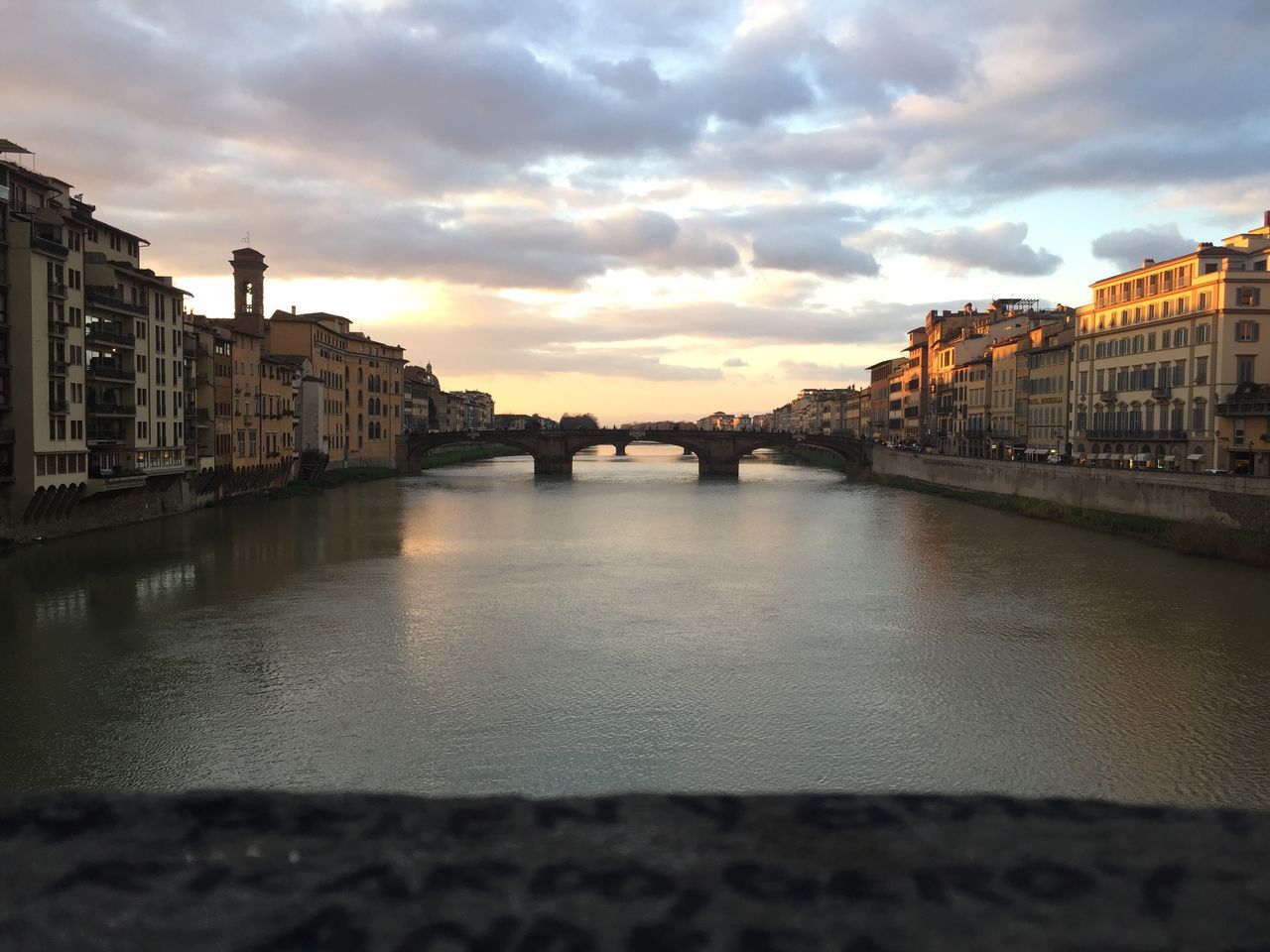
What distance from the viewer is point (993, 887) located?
3645 mm

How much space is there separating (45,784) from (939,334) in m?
80.4

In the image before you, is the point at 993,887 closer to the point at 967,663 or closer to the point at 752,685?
the point at 752,685

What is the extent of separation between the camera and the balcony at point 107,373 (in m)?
33.3

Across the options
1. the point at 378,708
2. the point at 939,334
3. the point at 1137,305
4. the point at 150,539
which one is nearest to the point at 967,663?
the point at 378,708

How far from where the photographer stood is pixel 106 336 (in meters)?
34.0

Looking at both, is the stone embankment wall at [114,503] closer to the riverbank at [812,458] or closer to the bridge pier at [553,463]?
the bridge pier at [553,463]

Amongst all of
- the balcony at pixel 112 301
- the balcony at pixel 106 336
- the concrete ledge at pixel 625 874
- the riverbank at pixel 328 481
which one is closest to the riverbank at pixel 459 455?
the riverbank at pixel 328 481

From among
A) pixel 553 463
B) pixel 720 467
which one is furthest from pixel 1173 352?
pixel 553 463

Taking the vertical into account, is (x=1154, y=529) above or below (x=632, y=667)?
above

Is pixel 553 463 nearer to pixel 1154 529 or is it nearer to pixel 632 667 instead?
pixel 1154 529

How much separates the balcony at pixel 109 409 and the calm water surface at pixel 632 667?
435 cm

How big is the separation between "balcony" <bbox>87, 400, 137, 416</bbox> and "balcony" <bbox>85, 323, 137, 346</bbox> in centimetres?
210

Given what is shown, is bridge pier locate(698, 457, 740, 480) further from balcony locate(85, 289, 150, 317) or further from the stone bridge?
balcony locate(85, 289, 150, 317)

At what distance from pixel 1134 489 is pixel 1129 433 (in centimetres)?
1212
